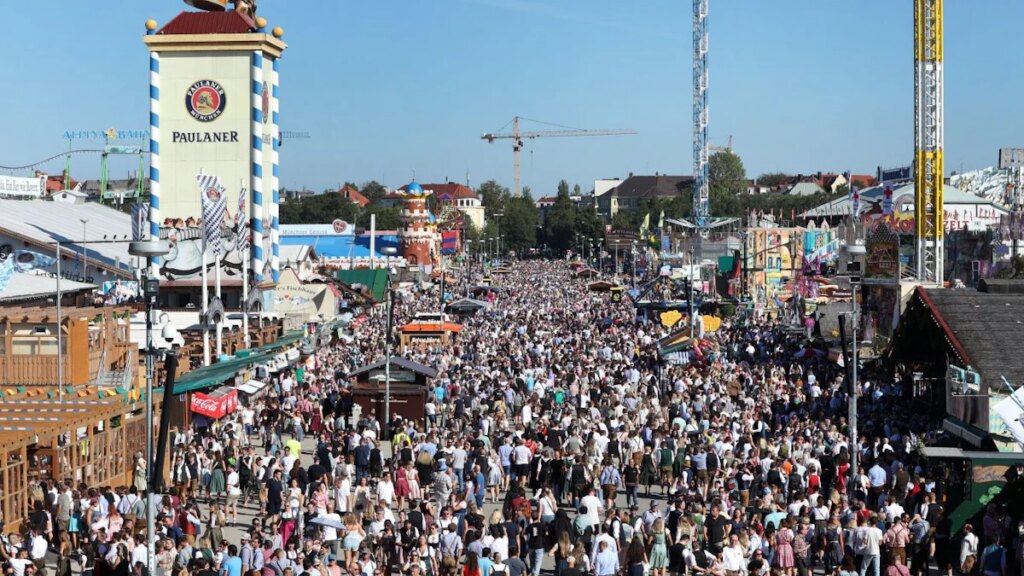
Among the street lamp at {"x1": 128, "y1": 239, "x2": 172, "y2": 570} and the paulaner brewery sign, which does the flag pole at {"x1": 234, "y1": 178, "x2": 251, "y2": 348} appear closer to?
the paulaner brewery sign

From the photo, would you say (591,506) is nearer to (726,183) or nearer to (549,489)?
(549,489)

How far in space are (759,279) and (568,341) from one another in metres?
28.1

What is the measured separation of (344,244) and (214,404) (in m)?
83.4

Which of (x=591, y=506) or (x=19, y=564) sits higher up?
(x=591, y=506)

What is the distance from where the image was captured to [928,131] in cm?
5059

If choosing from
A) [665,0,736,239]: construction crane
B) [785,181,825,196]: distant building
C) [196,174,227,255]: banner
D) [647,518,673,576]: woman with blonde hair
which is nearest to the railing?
[647,518,673,576]: woman with blonde hair

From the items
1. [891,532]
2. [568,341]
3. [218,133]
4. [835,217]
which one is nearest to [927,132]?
[568,341]

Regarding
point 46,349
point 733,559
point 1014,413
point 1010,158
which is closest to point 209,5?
point 46,349

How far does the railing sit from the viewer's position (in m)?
24.2

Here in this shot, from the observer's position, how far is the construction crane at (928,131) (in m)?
49.7

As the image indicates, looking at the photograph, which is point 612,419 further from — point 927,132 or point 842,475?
point 927,132

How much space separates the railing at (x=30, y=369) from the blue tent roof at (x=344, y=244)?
77707 mm

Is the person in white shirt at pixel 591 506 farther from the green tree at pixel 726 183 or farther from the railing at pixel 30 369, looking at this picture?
the green tree at pixel 726 183

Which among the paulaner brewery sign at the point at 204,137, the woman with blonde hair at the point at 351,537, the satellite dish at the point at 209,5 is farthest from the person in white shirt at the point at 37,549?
the satellite dish at the point at 209,5
